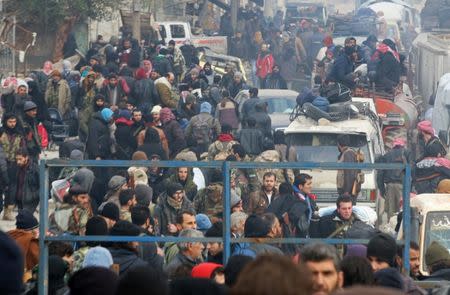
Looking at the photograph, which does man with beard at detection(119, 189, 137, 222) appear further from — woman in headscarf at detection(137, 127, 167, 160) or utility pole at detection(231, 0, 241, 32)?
utility pole at detection(231, 0, 241, 32)

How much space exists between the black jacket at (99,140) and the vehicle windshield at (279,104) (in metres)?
5.77

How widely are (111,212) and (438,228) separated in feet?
9.11

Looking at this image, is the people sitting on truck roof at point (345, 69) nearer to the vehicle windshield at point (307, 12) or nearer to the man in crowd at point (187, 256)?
the man in crowd at point (187, 256)

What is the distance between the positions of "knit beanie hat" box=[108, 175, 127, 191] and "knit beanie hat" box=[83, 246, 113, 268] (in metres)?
4.37

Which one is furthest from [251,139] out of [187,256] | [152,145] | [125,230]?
[125,230]

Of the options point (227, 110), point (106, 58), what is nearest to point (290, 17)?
point (106, 58)

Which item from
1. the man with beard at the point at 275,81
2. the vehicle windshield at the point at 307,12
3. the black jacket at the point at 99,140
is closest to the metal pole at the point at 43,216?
the black jacket at the point at 99,140

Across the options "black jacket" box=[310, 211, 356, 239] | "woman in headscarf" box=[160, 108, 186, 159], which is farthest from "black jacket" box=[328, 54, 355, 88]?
"black jacket" box=[310, 211, 356, 239]

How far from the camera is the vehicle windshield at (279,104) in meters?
26.6

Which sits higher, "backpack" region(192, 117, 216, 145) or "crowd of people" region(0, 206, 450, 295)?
"crowd of people" region(0, 206, 450, 295)

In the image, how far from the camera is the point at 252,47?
4572 cm

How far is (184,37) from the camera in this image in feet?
142

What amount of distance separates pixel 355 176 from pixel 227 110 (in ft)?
37.2

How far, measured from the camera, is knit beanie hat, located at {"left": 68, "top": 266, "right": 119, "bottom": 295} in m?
6.38
